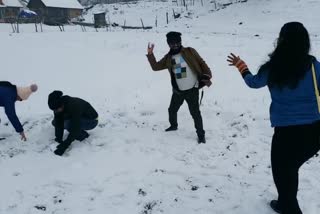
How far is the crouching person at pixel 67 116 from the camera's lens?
680cm

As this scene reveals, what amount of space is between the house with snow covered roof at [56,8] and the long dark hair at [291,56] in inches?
1986

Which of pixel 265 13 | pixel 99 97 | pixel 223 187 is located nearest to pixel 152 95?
pixel 99 97

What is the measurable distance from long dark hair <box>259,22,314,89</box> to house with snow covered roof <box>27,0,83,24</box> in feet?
165

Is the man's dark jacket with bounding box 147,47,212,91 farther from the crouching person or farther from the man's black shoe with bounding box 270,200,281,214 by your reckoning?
the man's black shoe with bounding box 270,200,281,214

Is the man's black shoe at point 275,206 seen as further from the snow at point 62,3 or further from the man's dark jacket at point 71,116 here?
the snow at point 62,3

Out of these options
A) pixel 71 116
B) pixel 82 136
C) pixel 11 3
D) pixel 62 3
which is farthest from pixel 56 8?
pixel 71 116

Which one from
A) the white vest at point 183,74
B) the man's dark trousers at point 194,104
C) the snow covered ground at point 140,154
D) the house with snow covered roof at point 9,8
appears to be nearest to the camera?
the snow covered ground at point 140,154

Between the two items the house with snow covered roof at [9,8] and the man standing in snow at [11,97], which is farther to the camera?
the house with snow covered roof at [9,8]

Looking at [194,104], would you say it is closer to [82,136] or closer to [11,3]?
[82,136]

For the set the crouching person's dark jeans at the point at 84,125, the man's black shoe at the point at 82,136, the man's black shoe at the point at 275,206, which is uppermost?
the crouching person's dark jeans at the point at 84,125

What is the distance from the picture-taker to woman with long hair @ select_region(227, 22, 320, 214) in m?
4.04

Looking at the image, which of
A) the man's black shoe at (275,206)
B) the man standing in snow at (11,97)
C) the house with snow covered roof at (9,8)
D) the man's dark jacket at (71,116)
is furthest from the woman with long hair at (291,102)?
the house with snow covered roof at (9,8)

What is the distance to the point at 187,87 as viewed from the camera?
285 inches

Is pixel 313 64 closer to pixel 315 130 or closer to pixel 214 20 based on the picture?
pixel 315 130
